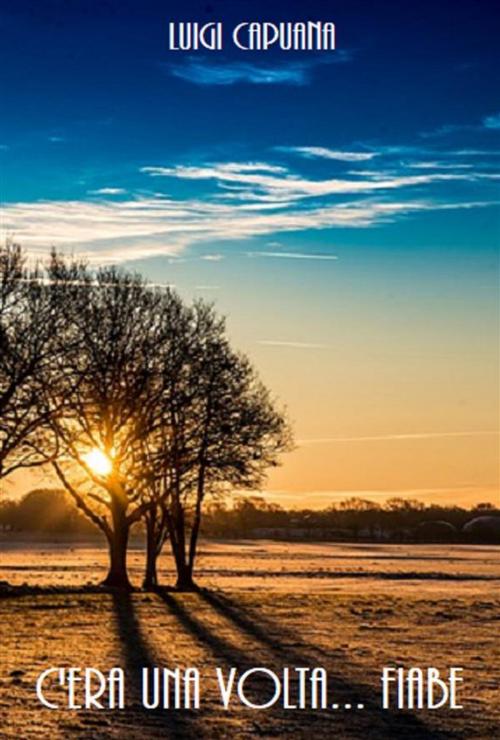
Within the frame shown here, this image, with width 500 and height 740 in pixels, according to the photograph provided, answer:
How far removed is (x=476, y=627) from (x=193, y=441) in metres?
23.1

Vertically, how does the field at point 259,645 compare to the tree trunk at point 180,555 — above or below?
below

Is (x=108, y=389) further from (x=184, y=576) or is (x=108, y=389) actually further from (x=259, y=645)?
(x=259, y=645)

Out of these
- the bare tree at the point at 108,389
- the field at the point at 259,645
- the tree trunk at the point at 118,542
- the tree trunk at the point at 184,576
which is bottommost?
the field at the point at 259,645

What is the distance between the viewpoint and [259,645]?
29.0m

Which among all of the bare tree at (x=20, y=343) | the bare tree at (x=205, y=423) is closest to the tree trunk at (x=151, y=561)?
the bare tree at (x=205, y=423)

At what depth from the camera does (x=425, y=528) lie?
634 feet

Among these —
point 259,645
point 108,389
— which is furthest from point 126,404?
point 259,645

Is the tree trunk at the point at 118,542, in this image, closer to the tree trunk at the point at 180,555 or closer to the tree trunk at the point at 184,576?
the tree trunk at the point at 180,555

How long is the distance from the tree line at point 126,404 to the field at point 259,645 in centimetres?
436

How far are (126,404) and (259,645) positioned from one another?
24556 mm

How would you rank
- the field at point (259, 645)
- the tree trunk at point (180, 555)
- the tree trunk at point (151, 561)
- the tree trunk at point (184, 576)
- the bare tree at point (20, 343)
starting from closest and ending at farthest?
the field at point (259, 645), the bare tree at point (20, 343), the tree trunk at point (151, 561), the tree trunk at point (184, 576), the tree trunk at point (180, 555)

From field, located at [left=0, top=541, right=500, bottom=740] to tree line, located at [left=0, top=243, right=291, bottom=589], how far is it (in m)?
4.36

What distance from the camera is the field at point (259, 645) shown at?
687 inches

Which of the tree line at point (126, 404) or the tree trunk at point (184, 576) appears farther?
the tree trunk at point (184, 576)
